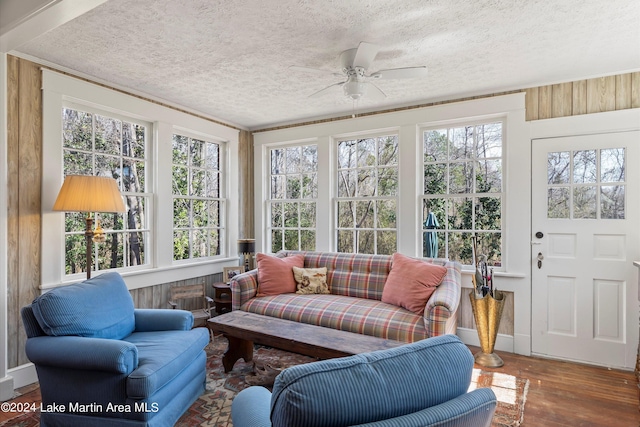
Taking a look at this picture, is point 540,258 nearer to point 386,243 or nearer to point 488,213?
point 488,213

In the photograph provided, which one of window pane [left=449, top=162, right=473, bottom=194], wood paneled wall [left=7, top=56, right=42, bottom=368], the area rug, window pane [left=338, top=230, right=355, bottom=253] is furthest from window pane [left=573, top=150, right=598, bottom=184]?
wood paneled wall [left=7, top=56, right=42, bottom=368]

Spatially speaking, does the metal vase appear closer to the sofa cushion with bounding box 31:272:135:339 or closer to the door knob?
the door knob

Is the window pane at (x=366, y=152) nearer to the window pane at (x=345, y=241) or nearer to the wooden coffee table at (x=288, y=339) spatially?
the window pane at (x=345, y=241)

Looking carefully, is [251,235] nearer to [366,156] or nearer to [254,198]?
[254,198]

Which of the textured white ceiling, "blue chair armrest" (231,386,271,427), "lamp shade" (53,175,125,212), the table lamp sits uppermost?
the textured white ceiling

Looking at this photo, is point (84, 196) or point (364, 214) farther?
point (364, 214)

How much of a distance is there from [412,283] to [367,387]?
94.8 inches

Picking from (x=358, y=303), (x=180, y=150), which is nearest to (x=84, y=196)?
(x=180, y=150)

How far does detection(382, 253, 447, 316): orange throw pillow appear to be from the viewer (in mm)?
3002

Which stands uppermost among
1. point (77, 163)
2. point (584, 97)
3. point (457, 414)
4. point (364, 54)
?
point (364, 54)

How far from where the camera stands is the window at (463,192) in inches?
142

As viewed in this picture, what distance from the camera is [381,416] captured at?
0.81 m

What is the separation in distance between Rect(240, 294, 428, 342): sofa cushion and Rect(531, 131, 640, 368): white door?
1.45 meters

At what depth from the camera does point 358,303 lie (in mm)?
3299
